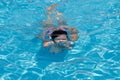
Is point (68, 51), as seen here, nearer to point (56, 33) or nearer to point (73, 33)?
point (73, 33)

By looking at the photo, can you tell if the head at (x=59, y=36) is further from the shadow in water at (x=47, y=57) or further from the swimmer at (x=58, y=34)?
the shadow in water at (x=47, y=57)

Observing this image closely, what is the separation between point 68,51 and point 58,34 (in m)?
0.74

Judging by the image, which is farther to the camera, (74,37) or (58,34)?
(74,37)

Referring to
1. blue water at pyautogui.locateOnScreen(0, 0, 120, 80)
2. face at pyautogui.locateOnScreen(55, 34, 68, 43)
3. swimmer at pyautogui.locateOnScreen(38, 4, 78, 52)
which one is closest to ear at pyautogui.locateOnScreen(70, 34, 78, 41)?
swimmer at pyautogui.locateOnScreen(38, 4, 78, 52)

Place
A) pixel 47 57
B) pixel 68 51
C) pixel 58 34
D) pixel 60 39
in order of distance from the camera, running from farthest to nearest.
Answer: pixel 68 51 < pixel 47 57 < pixel 58 34 < pixel 60 39

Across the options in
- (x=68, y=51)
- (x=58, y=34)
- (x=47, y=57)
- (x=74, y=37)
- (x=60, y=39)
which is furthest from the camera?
(x=74, y=37)

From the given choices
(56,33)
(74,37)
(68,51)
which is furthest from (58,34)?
(74,37)

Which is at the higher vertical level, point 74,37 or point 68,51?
point 74,37

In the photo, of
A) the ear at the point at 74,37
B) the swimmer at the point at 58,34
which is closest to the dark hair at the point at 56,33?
the swimmer at the point at 58,34

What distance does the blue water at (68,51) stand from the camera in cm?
813

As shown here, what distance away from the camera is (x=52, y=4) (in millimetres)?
10695

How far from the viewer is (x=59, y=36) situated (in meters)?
8.07

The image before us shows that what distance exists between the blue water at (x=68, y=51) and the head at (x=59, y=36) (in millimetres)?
622

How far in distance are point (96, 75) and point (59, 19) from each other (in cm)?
244
